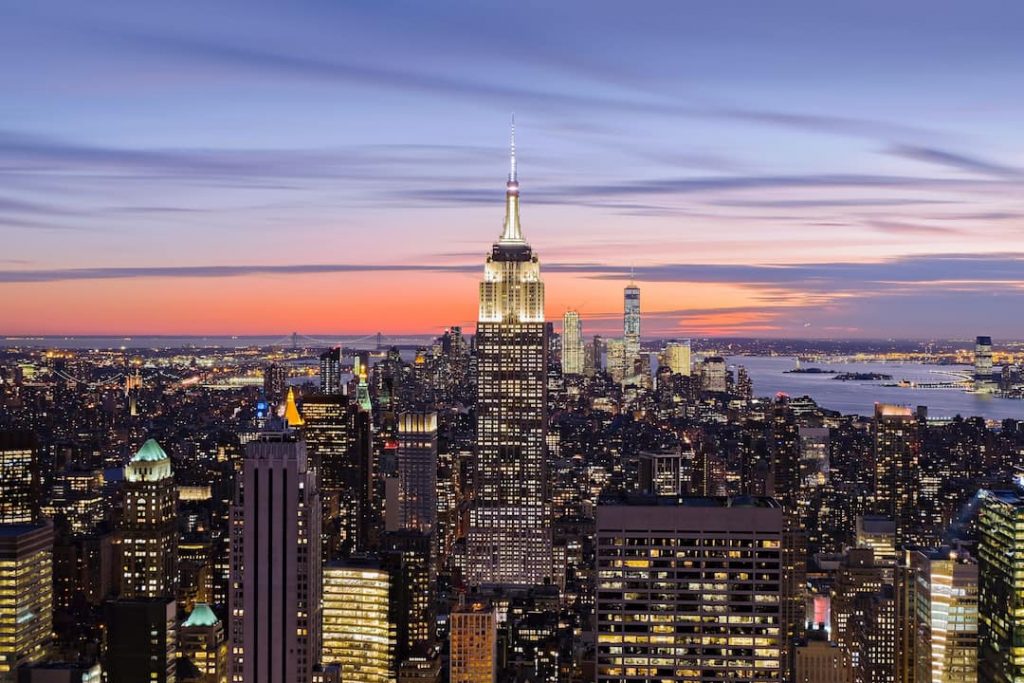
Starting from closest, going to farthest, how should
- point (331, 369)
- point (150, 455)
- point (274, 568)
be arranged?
1. point (274, 568)
2. point (150, 455)
3. point (331, 369)

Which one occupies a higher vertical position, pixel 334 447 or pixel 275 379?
pixel 275 379

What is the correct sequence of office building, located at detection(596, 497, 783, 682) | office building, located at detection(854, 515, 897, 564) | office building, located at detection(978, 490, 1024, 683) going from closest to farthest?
office building, located at detection(596, 497, 783, 682) → office building, located at detection(978, 490, 1024, 683) → office building, located at detection(854, 515, 897, 564)

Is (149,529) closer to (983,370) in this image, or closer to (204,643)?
(204,643)

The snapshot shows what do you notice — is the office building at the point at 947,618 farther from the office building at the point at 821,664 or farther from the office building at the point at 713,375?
the office building at the point at 713,375

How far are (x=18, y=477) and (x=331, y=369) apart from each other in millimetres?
29008

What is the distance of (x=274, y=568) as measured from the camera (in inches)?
1298

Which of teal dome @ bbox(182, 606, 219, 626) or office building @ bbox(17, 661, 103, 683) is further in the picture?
teal dome @ bbox(182, 606, 219, 626)

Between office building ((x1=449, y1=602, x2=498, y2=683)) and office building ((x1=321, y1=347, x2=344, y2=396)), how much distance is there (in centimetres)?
4303

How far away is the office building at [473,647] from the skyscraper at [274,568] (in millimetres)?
9365

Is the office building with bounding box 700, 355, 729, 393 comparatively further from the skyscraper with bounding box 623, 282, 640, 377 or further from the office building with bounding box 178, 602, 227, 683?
the office building with bounding box 178, 602, 227, 683

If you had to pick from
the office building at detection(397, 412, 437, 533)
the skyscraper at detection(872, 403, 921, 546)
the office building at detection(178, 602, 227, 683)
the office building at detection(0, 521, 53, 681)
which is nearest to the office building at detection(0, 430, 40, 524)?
the office building at detection(0, 521, 53, 681)

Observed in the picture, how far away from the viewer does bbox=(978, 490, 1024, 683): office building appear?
29547 millimetres

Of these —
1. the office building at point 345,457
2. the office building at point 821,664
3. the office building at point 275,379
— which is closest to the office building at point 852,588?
the office building at point 821,664

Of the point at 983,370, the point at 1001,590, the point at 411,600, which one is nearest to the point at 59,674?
the point at 411,600
